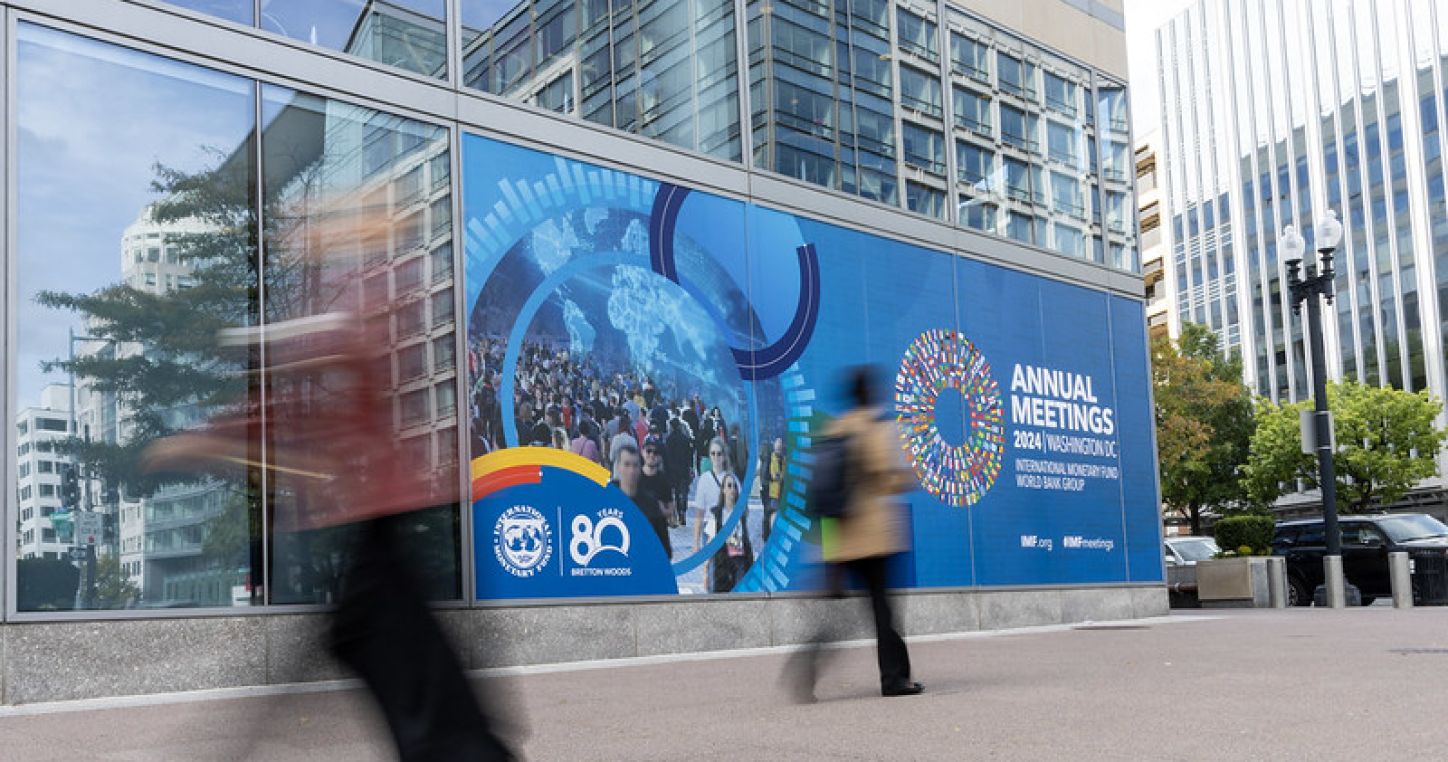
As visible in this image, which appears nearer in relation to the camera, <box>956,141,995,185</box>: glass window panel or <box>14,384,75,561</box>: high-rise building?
<box>14,384,75,561</box>: high-rise building

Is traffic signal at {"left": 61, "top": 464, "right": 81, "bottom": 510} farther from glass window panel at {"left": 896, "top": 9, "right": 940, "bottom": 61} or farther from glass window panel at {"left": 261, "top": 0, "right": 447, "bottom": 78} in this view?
glass window panel at {"left": 896, "top": 9, "right": 940, "bottom": 61}

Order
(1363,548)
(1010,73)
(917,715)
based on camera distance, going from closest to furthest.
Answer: (917,715)
(1010,73)
(1363,548)

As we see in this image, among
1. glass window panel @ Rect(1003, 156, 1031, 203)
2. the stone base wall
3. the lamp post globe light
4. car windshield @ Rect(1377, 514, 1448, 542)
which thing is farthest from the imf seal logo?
car windshield @ Rect(1377, 514, 1448, 542)

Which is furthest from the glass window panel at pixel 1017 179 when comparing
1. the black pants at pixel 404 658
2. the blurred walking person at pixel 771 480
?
the black pants at pixel 404 658

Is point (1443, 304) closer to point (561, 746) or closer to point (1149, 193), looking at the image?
point (1149, 193)

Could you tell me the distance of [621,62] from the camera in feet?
Result: 47.0

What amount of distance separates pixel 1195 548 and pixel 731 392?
18114 millimetres

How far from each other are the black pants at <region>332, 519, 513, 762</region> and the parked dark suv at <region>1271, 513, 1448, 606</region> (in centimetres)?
2289

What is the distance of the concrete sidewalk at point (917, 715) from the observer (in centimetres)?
582

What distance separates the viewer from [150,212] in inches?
418

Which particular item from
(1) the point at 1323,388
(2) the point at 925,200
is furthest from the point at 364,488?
(1) the point at 1323,388

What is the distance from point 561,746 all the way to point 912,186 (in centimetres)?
1187

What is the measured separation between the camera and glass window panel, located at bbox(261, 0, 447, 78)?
11680mm

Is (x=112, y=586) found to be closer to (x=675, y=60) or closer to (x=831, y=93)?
(x=675, y=60)
